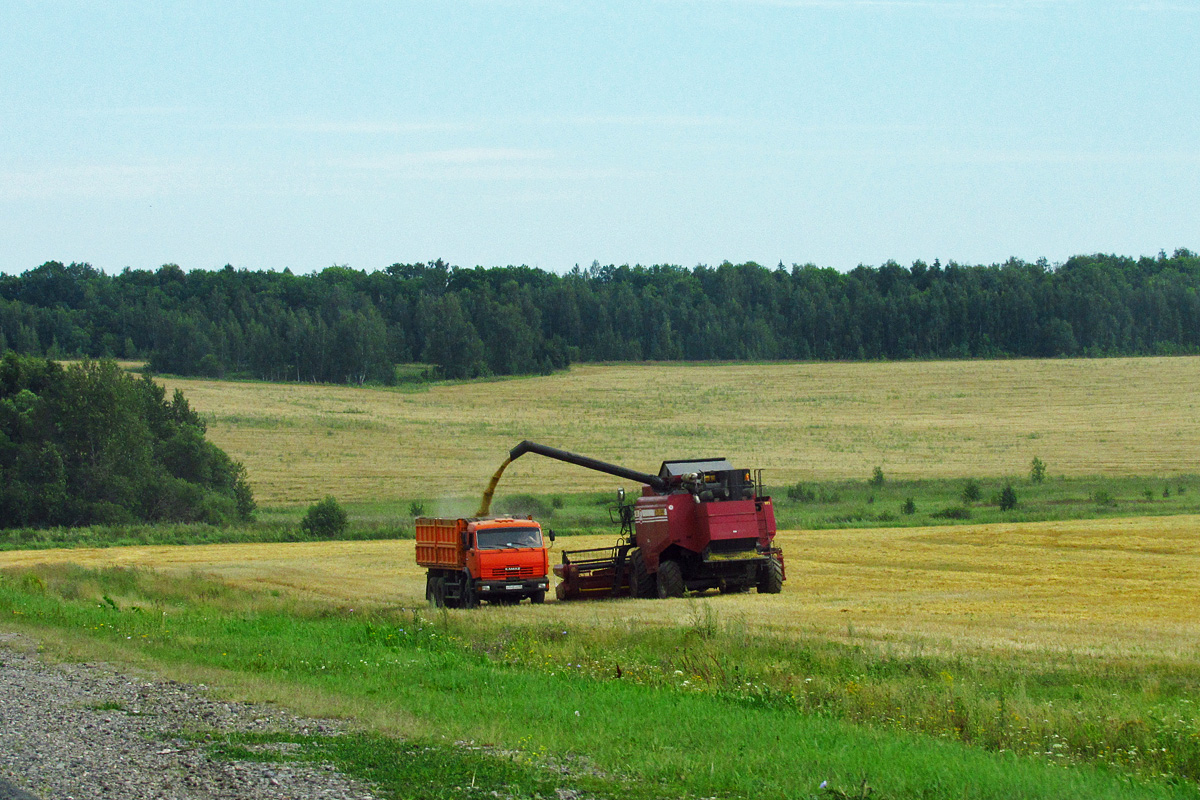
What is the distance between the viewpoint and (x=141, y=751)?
11.1 metres

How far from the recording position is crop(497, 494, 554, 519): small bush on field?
55306 mm

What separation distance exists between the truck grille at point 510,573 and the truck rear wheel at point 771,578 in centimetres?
526

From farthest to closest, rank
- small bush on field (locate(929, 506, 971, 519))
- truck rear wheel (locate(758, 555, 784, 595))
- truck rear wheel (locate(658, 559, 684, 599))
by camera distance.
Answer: small bush on field (locate(929, 506, 971, 519))
truck rear wheel (locate(758, 555, 784, 595))
truck rear wheel (locate(658, 559, 684, 599))

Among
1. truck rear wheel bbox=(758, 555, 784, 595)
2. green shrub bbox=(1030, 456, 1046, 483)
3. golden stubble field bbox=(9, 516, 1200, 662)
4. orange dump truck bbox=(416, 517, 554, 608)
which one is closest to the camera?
golden stubble field bbox=(9, 516, 1200, 662)

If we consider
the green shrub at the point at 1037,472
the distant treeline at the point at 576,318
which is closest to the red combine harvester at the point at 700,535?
the green shrub at the point at 1037,472

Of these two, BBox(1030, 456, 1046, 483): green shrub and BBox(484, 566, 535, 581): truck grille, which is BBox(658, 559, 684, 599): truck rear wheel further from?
BBox(1030, 456, 1046, 483): green shrub

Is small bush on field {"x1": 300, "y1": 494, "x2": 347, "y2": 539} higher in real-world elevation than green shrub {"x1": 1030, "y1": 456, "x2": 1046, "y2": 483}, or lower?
lower

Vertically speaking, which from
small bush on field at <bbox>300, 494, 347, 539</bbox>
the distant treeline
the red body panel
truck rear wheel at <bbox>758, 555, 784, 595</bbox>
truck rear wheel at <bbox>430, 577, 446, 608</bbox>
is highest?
the distant treeline

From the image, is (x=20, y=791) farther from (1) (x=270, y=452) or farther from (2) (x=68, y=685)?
(1) (x=270, y=452)

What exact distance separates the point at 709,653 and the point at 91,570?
79.2 feet

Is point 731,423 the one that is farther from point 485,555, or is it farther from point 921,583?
point 485,555

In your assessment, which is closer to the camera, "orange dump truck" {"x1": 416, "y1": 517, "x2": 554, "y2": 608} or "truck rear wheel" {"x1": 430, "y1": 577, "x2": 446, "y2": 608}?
"orange dump truck" {"x1": 416, "y1": 517, "x2": 554, "y2": 608}

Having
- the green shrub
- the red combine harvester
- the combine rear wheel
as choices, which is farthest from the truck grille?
the green shrub

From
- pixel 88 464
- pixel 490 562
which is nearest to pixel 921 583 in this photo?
pixel 490 562
